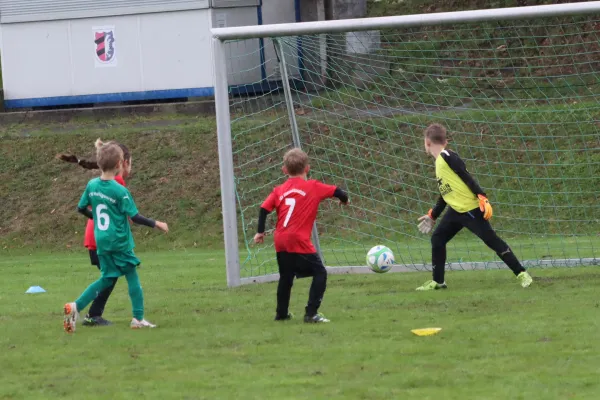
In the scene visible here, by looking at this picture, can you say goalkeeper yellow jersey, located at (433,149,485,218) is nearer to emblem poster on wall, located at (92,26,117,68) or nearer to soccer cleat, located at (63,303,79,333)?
soccer cleat, located at (63,303,79,333)

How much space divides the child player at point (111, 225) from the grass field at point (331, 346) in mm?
333

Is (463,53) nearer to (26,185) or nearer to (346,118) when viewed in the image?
(346,118)

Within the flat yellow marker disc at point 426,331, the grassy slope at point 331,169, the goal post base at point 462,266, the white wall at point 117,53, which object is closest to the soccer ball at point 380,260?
the goal post base at point 462,266

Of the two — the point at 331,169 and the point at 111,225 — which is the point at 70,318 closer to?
the point at 111,225

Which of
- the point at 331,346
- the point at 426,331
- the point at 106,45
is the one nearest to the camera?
the point at 331,346

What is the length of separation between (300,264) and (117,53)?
16505mm

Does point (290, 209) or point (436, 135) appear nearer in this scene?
point (290, 209)

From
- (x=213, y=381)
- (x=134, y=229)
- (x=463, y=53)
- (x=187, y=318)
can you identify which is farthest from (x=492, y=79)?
(x=213, y=381)

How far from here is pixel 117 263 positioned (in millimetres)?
8070

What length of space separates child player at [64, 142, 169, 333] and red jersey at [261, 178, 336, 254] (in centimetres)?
111

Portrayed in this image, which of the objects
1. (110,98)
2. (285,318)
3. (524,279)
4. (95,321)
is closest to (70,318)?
(95,321)

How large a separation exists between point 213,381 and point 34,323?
3.16 m

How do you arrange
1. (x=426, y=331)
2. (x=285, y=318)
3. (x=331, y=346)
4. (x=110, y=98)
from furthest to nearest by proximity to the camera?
(x=110, y=98) < (x=285, y=318) < (x=426, y=331) < (x=331, y=346)

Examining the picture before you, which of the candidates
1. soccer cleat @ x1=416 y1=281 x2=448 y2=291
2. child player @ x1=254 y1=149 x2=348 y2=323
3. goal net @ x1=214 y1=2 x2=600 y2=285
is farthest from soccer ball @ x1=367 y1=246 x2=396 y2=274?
goal net @ x1=214 y1=2 x2=600 y2=285
